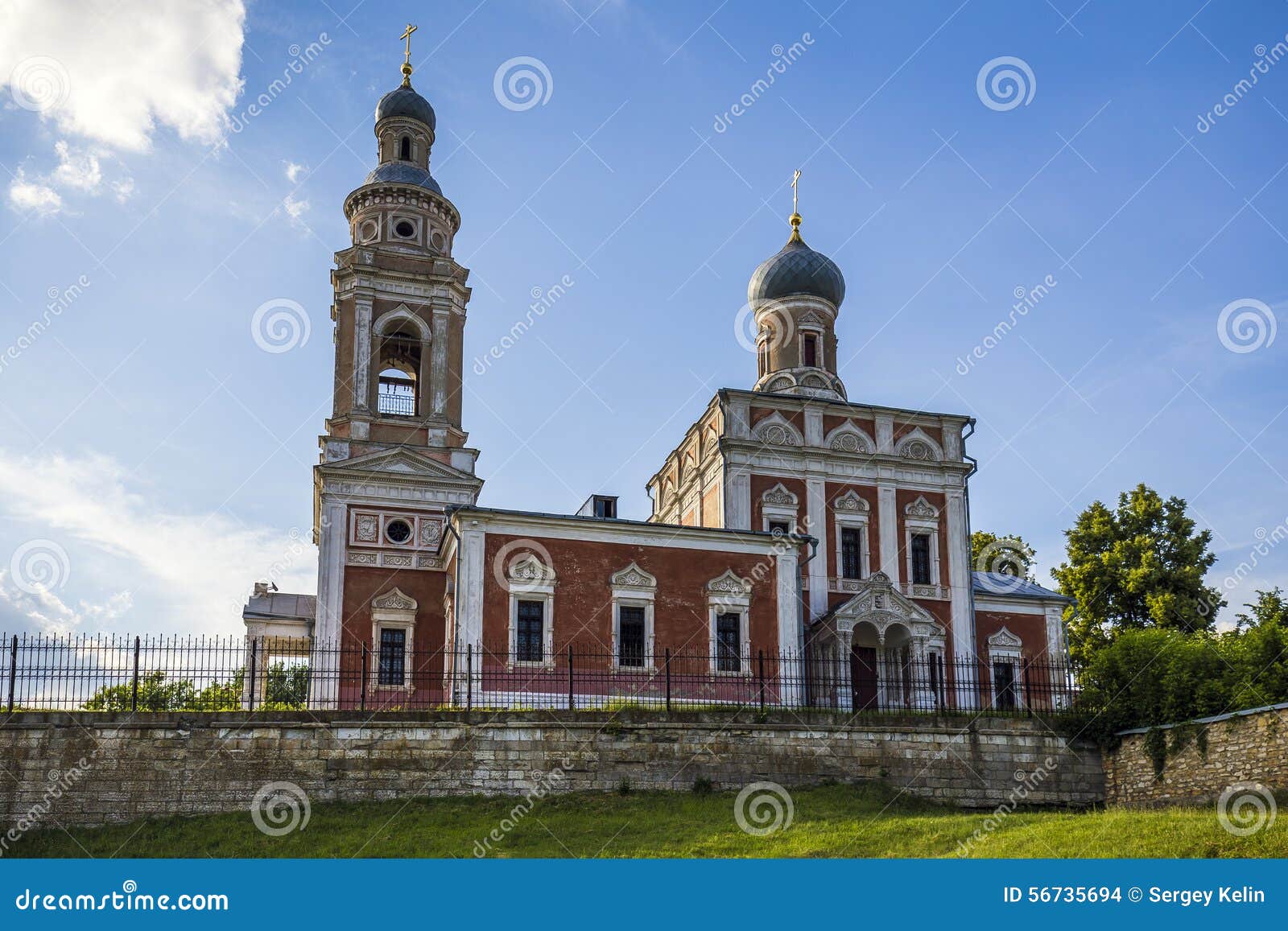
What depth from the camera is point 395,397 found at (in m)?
33.5

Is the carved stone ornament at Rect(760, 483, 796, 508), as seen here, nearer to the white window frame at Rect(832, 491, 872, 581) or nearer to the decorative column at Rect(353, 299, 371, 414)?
the white window frame at Rect(832, 491, 872, 581)

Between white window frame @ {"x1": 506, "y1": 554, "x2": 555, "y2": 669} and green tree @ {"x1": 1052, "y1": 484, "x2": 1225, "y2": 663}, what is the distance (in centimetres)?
1863

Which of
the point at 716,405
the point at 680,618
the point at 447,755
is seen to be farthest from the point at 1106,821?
the point at 716,405

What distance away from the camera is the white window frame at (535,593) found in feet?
87.5

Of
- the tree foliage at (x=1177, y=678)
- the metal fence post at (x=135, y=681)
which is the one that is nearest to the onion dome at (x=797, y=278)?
the tree foliage at (x=1177, y=678)

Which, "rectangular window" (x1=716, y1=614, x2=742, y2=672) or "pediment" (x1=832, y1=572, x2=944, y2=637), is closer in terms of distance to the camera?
"rectangular window" (x1=716, y1=614, x2=742, y2=672)

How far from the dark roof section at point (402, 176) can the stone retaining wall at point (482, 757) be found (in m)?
19.4

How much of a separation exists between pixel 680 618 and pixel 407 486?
8.21 metres

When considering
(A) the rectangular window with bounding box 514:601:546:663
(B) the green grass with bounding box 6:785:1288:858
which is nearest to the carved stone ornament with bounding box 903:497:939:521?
(A) the rectangular window with bounding box 514:601:546:663

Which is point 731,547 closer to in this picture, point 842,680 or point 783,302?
point 842,680

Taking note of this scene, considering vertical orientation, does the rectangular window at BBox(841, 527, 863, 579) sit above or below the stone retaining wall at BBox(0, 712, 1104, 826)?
above

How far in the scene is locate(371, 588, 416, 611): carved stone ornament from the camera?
3019 cm

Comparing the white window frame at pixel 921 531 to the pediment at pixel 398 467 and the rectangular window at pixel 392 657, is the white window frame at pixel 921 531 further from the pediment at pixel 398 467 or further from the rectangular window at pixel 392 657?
the rectangular window at pixel 392 657

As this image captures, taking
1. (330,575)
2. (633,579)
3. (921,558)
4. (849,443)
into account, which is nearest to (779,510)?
(849,443)
